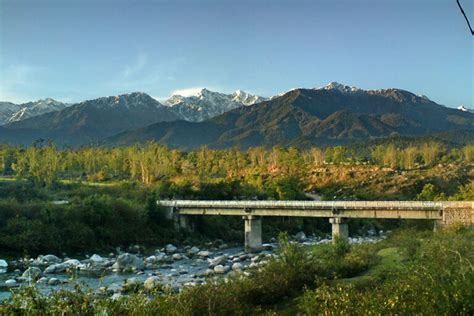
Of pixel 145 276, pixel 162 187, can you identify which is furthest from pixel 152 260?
pixel 162 187

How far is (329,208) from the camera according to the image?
178ft

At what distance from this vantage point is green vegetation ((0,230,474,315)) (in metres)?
10.2

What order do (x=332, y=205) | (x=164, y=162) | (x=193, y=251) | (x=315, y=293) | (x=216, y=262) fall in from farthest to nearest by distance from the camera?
1. (x=164, y=162)
2. (x=332, y=205)
3. (x=193, y=251)
4. (x=216, y=262)
5. (x=315, y=293)

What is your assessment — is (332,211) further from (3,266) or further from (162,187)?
(3,266)

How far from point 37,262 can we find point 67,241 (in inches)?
312

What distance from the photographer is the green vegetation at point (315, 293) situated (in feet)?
33.5

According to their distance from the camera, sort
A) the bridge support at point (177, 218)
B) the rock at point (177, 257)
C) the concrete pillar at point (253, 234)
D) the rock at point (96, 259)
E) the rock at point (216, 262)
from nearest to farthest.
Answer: the rock at point (216, 262), the rock at point (96, 259), the rock at point (177, 257), the concrete pillar at point (253, 234), the bridge support at point (177, 218)

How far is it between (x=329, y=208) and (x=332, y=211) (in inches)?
29.7

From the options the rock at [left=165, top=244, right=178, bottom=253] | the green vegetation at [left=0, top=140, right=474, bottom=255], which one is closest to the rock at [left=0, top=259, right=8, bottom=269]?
the green vegetation at [left=0, top=140, right=474, bottom=255]

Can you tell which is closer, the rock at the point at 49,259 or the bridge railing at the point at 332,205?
the rock at the point at 49,259

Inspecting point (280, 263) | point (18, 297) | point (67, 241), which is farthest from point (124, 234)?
point (18, 297)

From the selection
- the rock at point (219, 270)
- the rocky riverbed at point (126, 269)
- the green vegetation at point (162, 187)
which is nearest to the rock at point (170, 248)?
the rocky riverbed at point (126, 269)

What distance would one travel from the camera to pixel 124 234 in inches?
2239

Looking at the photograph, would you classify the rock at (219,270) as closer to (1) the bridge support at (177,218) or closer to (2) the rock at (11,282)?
(2) the rock at (11,282)
